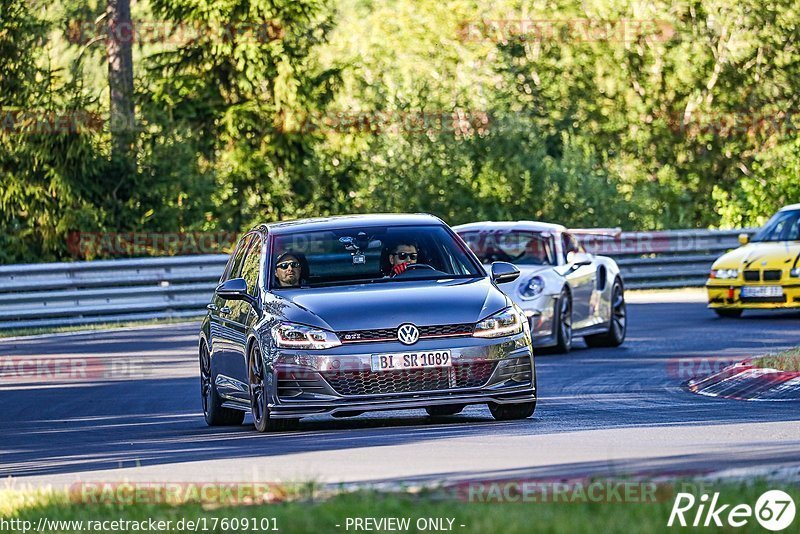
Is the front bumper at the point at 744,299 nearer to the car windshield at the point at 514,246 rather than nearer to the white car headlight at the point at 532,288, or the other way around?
the car windshield at the point at 514,246

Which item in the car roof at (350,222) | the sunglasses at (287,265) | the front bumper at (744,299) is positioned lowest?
the front bumper at (744,299)

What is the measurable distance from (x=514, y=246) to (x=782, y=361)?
18.7ft

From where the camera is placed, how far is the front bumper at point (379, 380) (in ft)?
39.6

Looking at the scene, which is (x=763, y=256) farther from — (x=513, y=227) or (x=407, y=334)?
(x=407, y=334)

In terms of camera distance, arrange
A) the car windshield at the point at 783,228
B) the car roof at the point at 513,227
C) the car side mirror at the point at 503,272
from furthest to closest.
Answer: the car windshield at the point at 783,228, the car roof at the point at 513,227, the car side mirror at the point at 503,272

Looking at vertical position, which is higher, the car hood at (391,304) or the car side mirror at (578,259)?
the car hood at (391,304)

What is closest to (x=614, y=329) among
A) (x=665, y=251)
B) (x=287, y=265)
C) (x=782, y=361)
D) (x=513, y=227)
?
(x=513, y=227)

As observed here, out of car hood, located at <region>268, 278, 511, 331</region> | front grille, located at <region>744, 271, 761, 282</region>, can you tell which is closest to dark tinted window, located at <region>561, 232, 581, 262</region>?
front grille, located at <region>744, 271, 761, 282</region>

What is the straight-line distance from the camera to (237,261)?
14758 mm

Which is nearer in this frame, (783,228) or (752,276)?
(752,276)

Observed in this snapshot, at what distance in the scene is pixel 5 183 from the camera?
110ft

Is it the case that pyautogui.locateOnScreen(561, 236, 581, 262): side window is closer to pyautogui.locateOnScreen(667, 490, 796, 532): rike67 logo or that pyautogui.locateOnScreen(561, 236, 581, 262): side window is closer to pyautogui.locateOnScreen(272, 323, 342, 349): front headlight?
pyautogui.locateOnScreen(272, 323, 342, 349): front headlight

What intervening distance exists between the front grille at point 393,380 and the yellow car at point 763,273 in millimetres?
13458

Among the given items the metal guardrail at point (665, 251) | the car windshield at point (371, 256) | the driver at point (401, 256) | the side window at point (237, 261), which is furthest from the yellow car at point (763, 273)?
the driver at point (401, 256)
